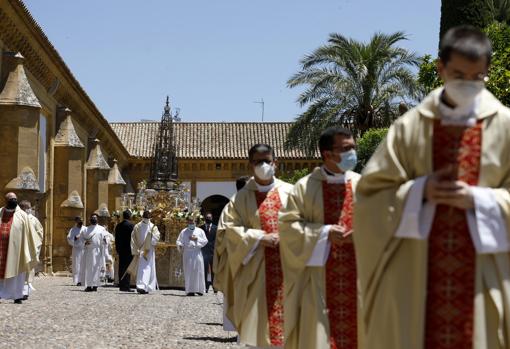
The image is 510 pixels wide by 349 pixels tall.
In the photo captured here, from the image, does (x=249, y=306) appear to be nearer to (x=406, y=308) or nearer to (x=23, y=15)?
(x=406, y=308)

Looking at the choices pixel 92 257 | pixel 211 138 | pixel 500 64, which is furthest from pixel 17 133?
pixel 211 138

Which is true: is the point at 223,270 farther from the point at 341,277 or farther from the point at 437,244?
the point at 437,244

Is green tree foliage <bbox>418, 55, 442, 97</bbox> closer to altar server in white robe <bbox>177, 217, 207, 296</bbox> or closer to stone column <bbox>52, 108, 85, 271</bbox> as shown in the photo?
altar server in white robe <bbox>177, 217, 207, 296</bbox>

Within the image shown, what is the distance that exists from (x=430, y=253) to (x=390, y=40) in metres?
30.6

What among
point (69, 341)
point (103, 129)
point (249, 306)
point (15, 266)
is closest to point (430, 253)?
point (249, 306)

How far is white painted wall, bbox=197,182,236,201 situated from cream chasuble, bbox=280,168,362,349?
2104 inches

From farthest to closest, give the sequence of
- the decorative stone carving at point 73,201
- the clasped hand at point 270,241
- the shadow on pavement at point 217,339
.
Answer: the decorative stone carving at point 73,201 → the shadow on pavement at point 217,339 → the clasped hand at point 270,241

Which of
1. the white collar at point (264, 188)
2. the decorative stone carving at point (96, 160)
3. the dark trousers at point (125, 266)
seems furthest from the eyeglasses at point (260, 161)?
the decorative stone carving at point (96, 160)

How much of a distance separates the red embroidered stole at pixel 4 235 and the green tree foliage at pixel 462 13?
8499mm

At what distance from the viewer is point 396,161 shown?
4.07 metres

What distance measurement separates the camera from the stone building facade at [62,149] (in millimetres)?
26031

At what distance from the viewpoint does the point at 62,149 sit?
3541 cm

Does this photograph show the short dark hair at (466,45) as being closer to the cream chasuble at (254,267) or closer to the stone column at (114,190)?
the cream chasuble at (254,267)

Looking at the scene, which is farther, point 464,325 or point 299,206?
point 299,206
